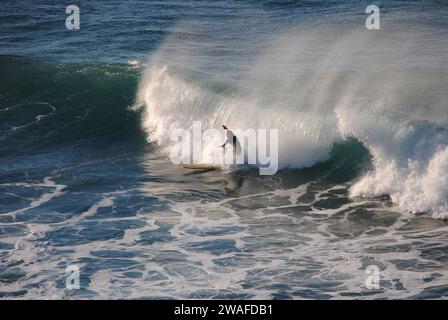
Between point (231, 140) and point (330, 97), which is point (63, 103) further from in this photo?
point (330, 97)

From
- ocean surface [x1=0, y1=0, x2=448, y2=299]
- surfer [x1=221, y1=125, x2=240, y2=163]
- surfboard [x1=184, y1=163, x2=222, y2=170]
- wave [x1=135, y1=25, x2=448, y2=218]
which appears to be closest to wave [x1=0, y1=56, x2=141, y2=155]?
ocean surface [x1=0, y1=0, x2=448, y2=299]

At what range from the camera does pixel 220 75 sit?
30.1 metres

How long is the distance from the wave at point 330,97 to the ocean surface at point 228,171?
66mm

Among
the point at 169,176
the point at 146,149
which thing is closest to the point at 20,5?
the point at 146,149

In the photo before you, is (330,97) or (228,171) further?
(330,97)

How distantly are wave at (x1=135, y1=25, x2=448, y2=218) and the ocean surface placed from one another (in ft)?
0.22

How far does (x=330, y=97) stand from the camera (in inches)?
1073

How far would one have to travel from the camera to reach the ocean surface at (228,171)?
670 inches

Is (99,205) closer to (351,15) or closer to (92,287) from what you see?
(92,287)

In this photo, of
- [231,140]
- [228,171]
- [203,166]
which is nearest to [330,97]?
[231,140]

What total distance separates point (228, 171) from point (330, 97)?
5084mm

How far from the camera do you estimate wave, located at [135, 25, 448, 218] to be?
2161cm

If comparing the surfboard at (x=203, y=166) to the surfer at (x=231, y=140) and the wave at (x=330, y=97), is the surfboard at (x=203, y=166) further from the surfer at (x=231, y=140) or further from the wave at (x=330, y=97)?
the wave at (x=330, y=97)
